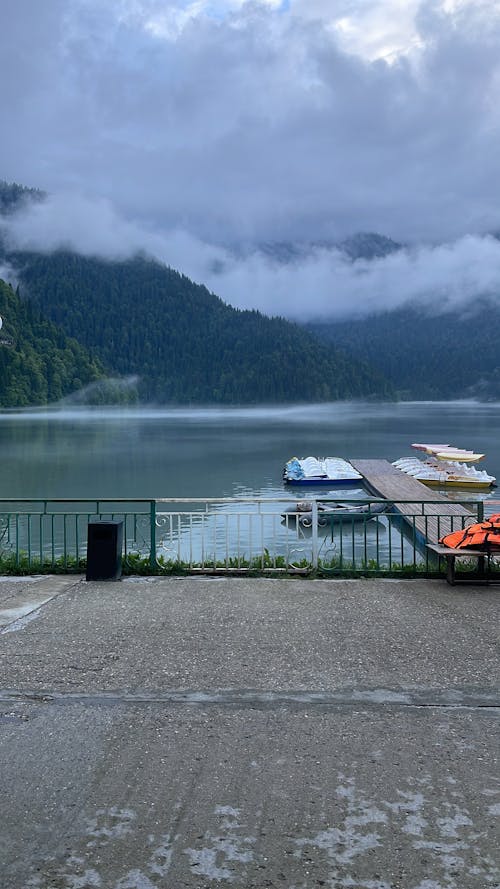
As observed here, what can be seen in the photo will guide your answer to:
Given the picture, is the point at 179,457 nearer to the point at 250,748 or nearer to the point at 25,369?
the point at 250,748

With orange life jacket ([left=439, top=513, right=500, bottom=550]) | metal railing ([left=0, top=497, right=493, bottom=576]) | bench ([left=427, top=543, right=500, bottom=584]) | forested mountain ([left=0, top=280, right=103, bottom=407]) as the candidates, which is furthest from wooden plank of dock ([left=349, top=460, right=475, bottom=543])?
forested mountain ([left=0, top=280, right=103, bottom=407])

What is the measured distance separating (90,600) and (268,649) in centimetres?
278

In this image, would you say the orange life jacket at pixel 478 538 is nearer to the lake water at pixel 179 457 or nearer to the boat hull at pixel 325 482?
the lake water at pixel 179 457

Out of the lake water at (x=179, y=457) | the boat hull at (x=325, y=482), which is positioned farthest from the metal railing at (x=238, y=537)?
the lake water at (x=179, y=457)

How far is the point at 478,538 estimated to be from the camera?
8.61m

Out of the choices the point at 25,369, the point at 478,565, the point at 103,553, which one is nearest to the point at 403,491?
the point at 478,565

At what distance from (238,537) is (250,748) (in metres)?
6.01

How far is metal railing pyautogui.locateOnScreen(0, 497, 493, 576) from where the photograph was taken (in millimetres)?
9673

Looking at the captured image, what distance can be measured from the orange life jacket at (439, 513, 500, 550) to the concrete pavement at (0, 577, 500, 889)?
1.20 metres

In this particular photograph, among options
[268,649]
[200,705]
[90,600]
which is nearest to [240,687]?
[200,705]

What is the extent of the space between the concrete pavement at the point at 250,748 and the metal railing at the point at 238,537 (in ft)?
7.10

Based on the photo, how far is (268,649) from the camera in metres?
6.25

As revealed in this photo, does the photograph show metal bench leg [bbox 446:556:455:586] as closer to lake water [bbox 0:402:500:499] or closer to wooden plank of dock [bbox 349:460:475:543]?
wooden plank of dock [bbox 349:460:475:543]

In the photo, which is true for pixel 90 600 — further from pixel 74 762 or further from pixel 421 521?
pixel 421 521
